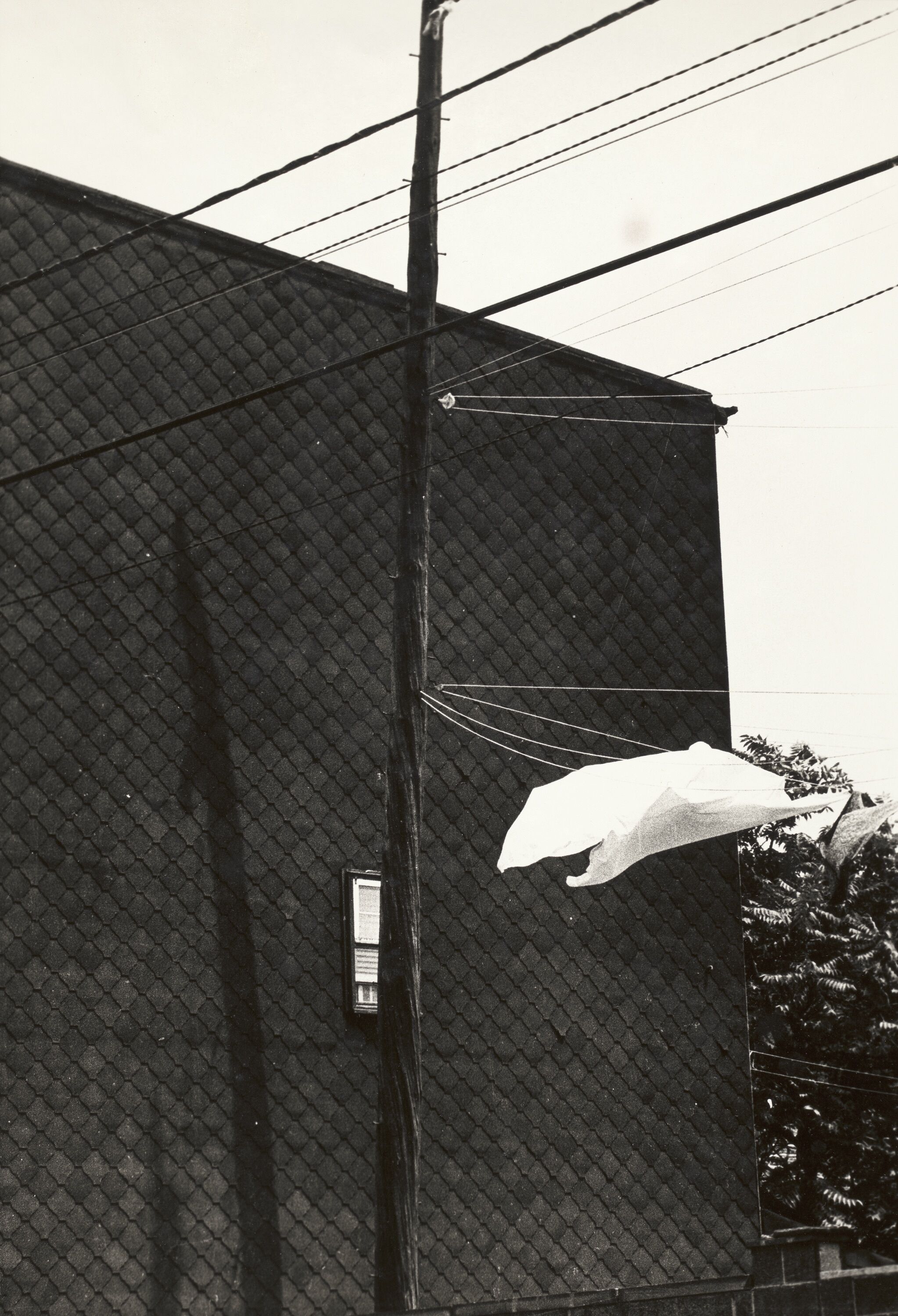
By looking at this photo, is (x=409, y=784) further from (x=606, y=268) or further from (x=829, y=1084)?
(x=829, y=1084)

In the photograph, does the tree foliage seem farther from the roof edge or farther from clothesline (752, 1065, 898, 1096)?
the roof edge

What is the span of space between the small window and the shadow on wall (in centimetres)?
85

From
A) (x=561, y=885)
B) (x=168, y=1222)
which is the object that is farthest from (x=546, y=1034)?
(x=168, y=1222)

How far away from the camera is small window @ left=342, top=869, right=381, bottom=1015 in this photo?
12.7m

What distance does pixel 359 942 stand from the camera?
1280 centimetres

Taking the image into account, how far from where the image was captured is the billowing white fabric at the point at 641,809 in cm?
1162

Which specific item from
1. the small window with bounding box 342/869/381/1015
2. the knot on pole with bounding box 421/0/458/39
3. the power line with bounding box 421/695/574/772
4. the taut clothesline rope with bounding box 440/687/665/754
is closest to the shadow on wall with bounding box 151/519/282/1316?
the small window with bounding box 342/869/381/1015

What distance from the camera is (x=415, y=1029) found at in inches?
408

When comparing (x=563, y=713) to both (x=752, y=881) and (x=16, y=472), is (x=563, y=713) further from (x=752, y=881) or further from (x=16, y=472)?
(x=752, y=881)

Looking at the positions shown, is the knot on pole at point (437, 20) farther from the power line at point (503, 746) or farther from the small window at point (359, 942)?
the small window at point (359, 942)

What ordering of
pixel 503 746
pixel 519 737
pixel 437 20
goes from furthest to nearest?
pixel 519 737 < pixel 503 746 < pixel 437 20

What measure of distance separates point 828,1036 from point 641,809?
55.3 ft

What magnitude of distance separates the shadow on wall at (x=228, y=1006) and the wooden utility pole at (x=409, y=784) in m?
1.47

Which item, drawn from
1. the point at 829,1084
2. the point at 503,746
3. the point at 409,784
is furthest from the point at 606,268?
the point at 829,1084
